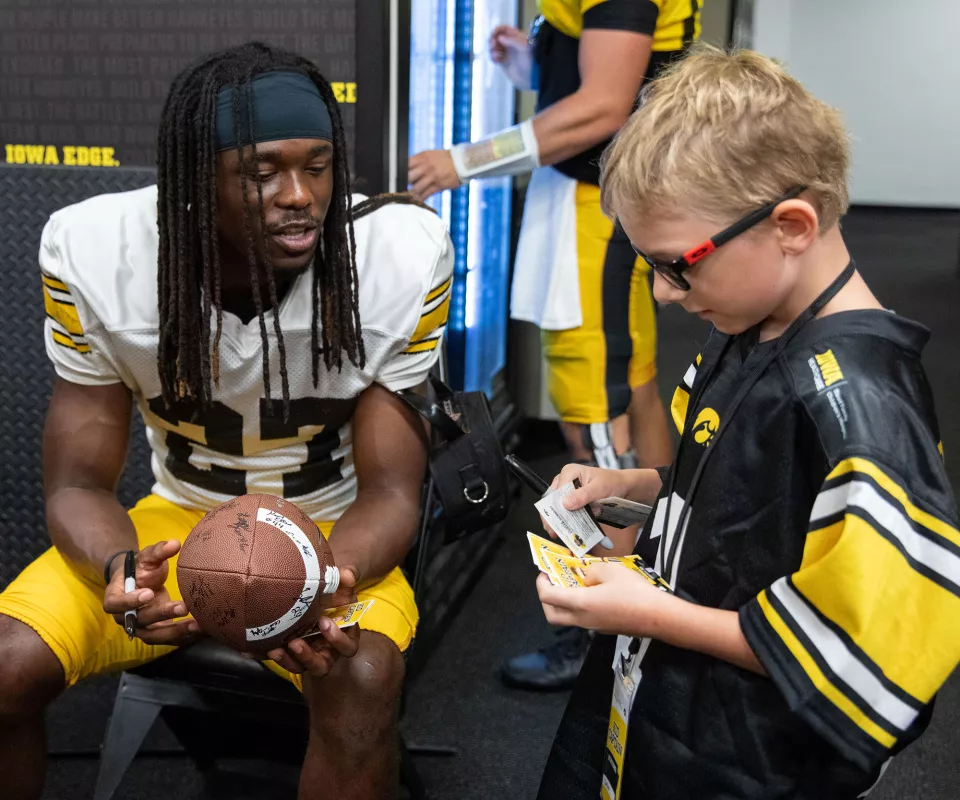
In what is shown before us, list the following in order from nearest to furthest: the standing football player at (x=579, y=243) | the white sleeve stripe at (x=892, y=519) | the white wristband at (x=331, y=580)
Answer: the white sleeve stripe at (x=892, y=519), the white wristband at (x=331, y=580), the standing football player at (x=579, y=243)

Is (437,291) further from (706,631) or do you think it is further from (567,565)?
(706,631)

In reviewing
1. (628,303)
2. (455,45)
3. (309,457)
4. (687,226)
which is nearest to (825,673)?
(687,226)

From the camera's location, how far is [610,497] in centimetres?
148

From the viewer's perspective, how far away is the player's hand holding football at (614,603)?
1.15 m

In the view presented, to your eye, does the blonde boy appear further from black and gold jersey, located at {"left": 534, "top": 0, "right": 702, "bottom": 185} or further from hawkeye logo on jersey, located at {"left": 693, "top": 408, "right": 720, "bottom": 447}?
black and gold jersey, located at {"left": 534, "top": 0, "right": 702, "bottom": 185}

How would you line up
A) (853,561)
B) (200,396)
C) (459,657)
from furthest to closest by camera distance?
(459,657), (200,396), (853,561)

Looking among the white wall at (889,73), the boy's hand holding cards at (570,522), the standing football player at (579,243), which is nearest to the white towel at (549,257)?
the standing football player at (579,243)

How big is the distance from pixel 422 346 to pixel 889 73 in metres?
10.2

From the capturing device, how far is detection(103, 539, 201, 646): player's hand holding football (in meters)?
1.53

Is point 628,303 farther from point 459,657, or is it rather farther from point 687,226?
point 687,226

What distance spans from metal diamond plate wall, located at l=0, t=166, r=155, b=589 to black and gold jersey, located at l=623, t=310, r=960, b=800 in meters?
Answer: 1.45

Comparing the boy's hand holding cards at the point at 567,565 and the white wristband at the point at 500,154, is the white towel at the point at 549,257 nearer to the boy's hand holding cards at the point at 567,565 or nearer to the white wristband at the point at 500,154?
the white wristband at the point at 500,154

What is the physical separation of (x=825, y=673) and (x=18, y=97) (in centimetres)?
216

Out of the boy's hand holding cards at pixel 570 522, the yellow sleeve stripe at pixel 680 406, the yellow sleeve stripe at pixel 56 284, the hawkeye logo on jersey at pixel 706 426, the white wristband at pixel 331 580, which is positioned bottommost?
the white wristband at pixel 331 580
